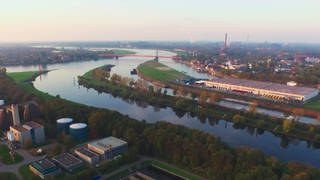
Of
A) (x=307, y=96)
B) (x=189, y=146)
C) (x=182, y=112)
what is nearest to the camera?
(x=189, y=146)

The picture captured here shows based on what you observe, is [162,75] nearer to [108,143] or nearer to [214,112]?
[214,112]

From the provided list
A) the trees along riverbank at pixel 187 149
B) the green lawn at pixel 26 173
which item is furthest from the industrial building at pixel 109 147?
the green lawn at pixel 26 173

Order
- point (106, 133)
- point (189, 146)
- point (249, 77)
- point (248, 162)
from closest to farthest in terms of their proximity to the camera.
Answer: point (248, 162), point (189, 146), point (106, 133), point (249, 77)

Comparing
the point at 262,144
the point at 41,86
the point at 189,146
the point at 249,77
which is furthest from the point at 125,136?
the point at 249,77

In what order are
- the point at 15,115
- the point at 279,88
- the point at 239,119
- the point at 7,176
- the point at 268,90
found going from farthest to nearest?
the point at 279,88, the point at 268,90, the point at 239,119, the point at 15,115, the point at 7,176

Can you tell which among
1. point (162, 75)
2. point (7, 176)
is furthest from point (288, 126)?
point (162, 75)

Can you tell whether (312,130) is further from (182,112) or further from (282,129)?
(182,112)
